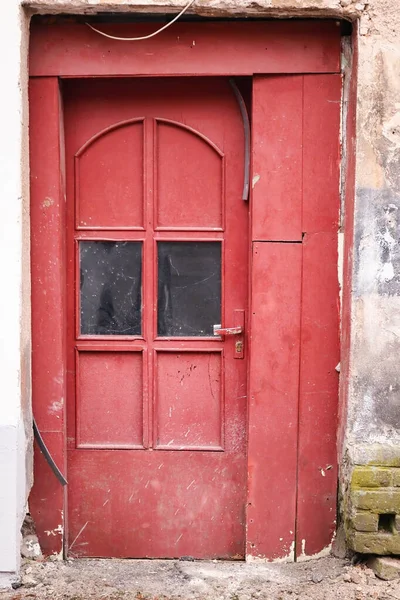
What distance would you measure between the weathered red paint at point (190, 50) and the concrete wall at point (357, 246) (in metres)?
0.11

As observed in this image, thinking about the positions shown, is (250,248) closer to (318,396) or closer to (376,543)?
(318,396)

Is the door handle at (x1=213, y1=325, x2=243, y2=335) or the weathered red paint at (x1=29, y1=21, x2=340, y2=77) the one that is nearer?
the weathered red paint at (x1=29, y1=21, x2=340, y2=77)

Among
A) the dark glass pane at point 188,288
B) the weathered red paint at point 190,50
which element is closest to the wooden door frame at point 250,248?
the weathered red paint at point 190,50

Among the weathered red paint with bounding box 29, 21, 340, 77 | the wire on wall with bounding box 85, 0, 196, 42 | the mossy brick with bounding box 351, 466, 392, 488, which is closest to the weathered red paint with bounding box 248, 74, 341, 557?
the weathered red paint with bounding box 29, 21, 340, 77

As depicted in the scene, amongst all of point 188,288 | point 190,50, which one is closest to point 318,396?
point 188,288

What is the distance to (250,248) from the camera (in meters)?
3.33

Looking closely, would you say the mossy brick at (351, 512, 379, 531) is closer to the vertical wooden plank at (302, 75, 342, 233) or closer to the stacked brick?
the stacked brick

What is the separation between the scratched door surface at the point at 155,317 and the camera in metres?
3.40

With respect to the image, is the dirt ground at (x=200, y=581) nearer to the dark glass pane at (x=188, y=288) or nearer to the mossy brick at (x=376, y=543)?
the mossy brick at (x=376, y=543)

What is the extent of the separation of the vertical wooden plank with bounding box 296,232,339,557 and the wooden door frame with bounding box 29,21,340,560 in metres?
0.01

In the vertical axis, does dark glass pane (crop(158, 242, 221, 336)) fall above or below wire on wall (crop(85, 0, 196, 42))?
below

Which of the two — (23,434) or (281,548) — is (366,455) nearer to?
(281,548)

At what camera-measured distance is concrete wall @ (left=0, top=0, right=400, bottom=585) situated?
3039 millimetres

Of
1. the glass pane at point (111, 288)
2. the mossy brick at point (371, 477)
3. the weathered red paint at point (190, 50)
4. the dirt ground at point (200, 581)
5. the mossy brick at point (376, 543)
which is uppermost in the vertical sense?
the weathered red paint at point (190, 50)
